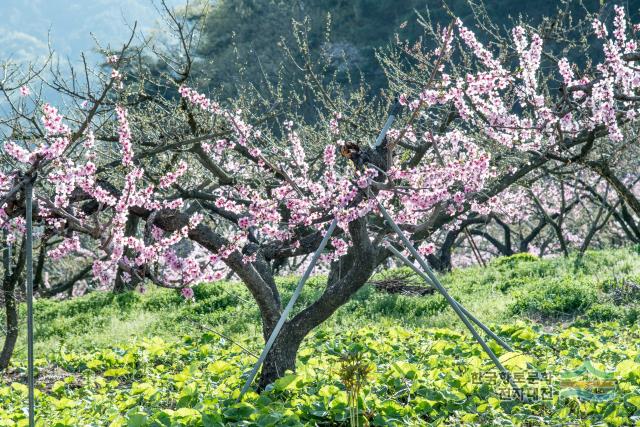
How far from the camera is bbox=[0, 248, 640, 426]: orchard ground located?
15.0 feet

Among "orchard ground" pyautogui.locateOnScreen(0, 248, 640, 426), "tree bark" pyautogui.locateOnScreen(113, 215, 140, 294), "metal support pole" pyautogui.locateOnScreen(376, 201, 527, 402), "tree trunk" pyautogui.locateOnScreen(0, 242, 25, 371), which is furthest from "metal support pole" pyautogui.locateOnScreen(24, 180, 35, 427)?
"tree bark" pyautogui.locateOnScreen(113, 215, 140, 294)

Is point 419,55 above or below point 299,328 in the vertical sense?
above

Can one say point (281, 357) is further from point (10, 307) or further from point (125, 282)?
point (125, 282)

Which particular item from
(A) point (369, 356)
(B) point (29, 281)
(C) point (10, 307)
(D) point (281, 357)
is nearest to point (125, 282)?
(C) point (10, 307)

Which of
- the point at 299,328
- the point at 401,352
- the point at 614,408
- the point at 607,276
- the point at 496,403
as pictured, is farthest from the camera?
the point at 607,276

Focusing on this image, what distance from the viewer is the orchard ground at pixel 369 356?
459cm

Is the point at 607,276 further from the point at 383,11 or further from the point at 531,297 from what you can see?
the point at 383,11

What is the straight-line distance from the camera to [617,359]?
20.0 feet

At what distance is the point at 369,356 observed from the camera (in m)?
6.81

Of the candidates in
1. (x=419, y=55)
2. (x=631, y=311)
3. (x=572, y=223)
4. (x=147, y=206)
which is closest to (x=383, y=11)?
(x=572, y=223)

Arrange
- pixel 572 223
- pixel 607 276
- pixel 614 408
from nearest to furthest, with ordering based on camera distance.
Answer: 1. pixel 614 408
2. pixel 607 276
3. pixel 572 223

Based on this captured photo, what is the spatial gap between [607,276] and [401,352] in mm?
5519

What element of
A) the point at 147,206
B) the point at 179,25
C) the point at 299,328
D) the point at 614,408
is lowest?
the point at 614,408

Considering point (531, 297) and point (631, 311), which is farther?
point (531, 297)
